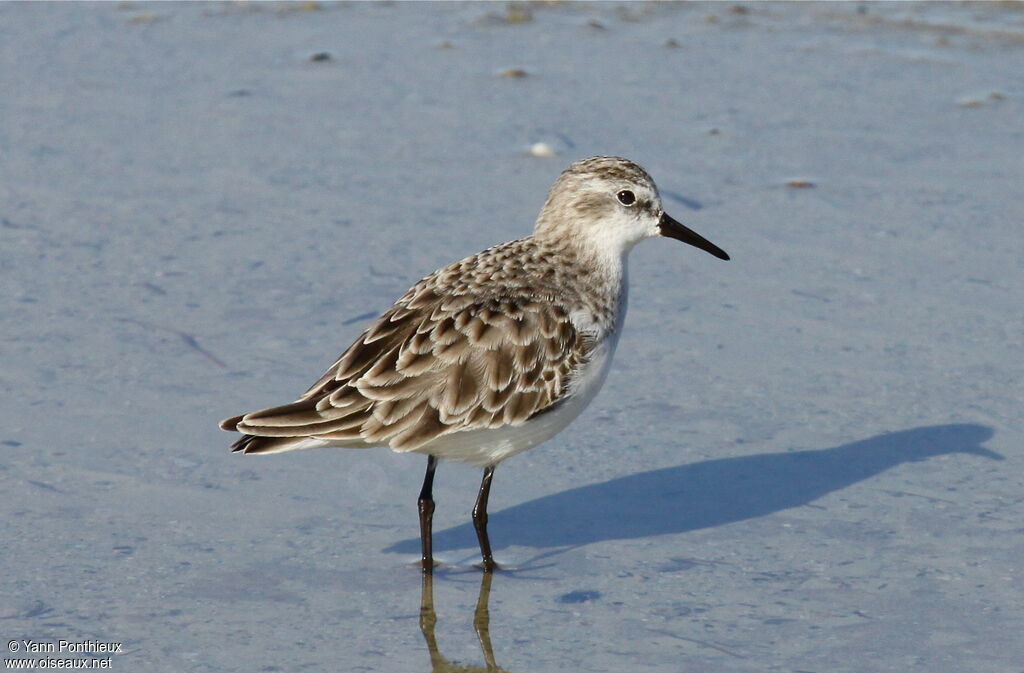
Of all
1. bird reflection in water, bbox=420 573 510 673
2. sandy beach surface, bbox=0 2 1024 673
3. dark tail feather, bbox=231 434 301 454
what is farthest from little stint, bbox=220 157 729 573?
sandy beach surface, bbox=0 2 1024 673

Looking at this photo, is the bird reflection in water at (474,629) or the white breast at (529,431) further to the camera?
the white breast at (529,431)

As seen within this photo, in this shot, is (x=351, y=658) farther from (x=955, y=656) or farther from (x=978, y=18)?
(x=978, y=18)

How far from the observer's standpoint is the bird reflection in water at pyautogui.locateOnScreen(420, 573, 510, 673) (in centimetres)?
581

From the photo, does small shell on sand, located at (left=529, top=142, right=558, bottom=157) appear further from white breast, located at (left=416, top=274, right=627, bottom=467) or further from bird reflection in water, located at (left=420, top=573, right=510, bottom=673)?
bird reflection in water, located at (left=420, top=573, right=510, bottom=673)

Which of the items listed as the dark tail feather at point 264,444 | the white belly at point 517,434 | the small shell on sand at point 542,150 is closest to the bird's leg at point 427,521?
the white belly at point 517,434

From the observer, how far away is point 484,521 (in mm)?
6617

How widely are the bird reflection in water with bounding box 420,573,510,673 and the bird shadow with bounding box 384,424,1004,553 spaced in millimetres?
316

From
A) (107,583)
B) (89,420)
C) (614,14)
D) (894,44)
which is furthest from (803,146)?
(107,583)

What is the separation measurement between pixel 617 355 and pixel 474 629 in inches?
95.7

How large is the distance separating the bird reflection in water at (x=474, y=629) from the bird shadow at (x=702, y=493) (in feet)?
1.04

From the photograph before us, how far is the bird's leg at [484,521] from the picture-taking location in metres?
6.56

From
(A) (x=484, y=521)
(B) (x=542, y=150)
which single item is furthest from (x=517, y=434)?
(B) (x=542, y=150)

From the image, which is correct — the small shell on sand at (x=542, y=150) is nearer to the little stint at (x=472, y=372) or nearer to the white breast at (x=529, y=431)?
the little stint at (x=472, y=372)

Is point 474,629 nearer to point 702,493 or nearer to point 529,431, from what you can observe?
point 529,431
